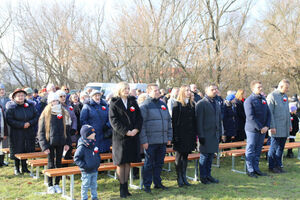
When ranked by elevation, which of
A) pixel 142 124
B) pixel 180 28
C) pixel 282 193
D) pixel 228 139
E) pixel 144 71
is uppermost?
pixel 180 28

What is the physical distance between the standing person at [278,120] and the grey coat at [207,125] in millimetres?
1679

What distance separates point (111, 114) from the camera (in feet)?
16.4

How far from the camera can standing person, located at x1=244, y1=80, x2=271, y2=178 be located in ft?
20.8

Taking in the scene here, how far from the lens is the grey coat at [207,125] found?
5746 mm

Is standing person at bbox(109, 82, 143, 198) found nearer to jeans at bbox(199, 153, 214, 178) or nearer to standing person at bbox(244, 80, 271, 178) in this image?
jeans at bbox(199, 153, 214, 178)

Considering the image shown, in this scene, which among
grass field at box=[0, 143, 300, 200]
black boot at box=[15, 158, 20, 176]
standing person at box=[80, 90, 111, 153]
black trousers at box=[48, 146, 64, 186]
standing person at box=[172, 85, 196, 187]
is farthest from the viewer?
black boot at box=[15, 158, 20, 176]

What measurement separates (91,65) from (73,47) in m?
2.00

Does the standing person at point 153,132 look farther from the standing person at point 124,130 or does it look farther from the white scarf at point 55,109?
the white scarf at point 55,109

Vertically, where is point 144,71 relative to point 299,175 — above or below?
above

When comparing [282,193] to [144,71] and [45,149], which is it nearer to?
[45,149]

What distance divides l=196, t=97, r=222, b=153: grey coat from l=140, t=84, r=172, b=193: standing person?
682 mm

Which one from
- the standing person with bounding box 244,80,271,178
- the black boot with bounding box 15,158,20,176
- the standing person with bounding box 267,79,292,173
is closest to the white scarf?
the black boot with bounding box 15,158,20,176

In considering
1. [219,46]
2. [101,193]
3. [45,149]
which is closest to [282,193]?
[101,193]

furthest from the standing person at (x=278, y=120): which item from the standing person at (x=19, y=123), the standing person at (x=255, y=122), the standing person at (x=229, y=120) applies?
the standing person at (x=19, y=123)
